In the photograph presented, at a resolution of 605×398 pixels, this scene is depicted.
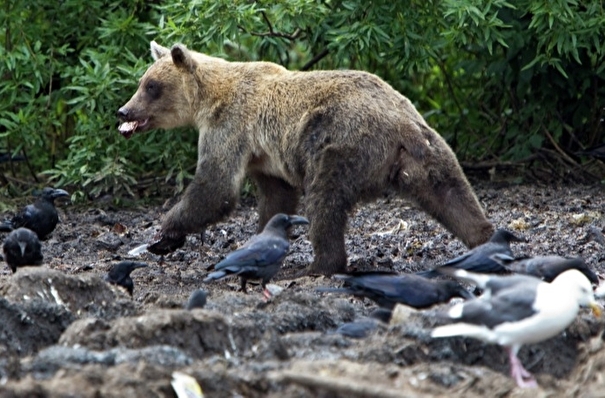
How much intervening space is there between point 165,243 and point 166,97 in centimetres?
136

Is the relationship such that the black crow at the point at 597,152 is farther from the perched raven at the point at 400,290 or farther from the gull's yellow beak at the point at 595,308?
the gull's yellow beak at the point at 595,308

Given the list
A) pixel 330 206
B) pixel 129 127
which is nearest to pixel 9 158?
pixel 129 127

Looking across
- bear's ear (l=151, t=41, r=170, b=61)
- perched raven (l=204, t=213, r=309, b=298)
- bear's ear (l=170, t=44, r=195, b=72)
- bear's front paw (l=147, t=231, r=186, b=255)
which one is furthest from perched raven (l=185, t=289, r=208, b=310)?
bear's ear (l=151, t=41, r=170, b=61)

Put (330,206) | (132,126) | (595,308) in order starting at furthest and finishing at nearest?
(132,126), (330,206), (595,308)

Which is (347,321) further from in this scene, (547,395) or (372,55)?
(372,55)

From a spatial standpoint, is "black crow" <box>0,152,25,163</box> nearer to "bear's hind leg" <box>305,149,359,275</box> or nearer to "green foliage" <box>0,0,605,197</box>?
"green foliage" <box>0,0,605,197</box>

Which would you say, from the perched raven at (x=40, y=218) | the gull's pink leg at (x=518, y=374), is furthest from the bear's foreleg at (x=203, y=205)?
the gull's pink leg at (x=518, y=374)

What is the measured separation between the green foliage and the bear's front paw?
7.25ft

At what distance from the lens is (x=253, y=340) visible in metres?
5.92

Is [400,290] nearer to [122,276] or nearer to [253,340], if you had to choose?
[253,340]

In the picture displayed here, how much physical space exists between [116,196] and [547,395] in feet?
26.1

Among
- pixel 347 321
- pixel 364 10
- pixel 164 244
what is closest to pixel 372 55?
pixel 364 10

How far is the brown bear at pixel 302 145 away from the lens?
8.54 meters

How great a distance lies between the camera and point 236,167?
9266mm
